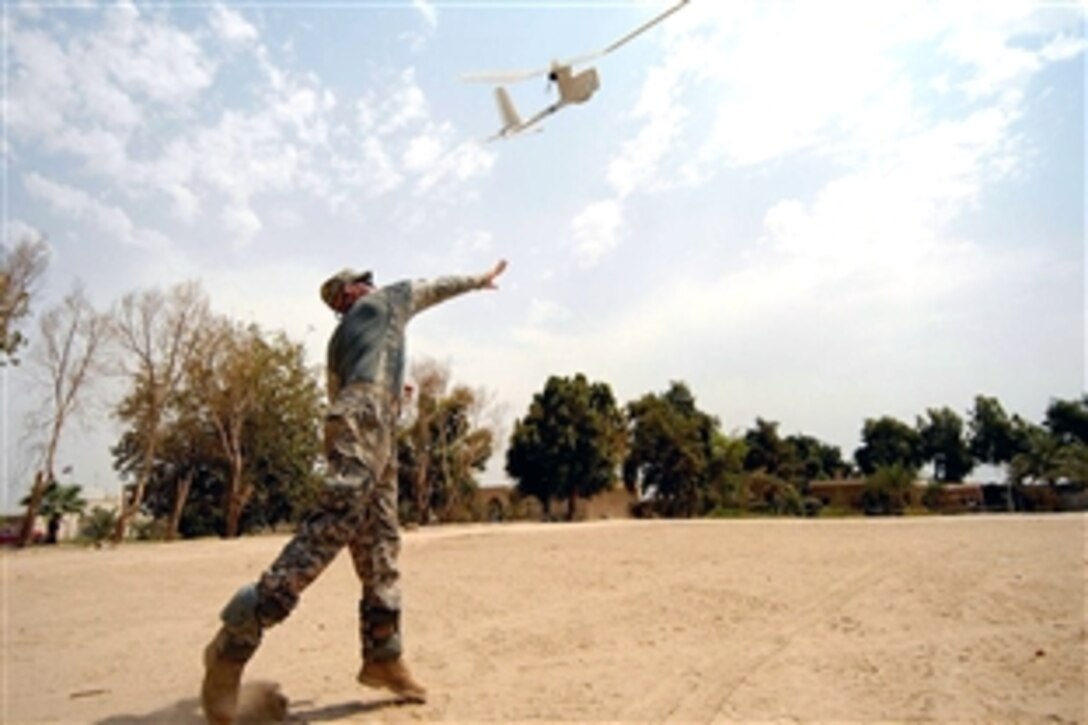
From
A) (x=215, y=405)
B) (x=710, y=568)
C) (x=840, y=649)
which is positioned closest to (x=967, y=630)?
(x=840, y=649)

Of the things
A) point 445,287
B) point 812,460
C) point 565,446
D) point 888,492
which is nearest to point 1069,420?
point 812,460

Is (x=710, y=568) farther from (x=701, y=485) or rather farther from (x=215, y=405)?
(x=701, y=485)

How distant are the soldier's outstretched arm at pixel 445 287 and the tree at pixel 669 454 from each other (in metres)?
37.5

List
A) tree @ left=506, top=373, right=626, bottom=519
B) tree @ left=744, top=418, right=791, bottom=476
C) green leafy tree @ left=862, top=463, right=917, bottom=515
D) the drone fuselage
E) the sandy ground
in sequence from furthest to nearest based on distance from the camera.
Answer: tree @ left=744, top=418, right=791, bottom=476 < tree @ left=506, top=373, right=626, bottom=519 < green leafy tree @ left=862, top=463, right=917, bottom=515 < the drone fuselage < the sandy ground

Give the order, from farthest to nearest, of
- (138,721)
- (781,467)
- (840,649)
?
1. (781,467)
2. (840,649)
3. (138,721)

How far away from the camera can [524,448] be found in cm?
3966

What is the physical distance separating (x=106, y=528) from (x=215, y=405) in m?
7.44

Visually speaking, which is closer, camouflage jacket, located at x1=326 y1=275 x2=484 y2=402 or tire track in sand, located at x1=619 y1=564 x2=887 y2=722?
tire track in sand, located at x1=619 y1=564 x2=887 y2=722

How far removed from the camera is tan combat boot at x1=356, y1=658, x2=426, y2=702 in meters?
3.09

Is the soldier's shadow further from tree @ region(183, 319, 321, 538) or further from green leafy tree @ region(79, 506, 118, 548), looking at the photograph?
green leafy tree @ region(79, 506, 118, 548)

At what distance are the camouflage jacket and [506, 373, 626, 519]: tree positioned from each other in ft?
116

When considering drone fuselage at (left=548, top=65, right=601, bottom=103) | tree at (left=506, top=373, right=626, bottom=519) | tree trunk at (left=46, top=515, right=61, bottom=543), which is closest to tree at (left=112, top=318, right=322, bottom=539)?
tree trunk at (left=46, top=515, right=61, bottom=543)

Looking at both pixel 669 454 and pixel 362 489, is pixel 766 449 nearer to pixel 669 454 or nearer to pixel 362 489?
pixel 669 454

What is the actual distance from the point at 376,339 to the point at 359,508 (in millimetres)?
827
